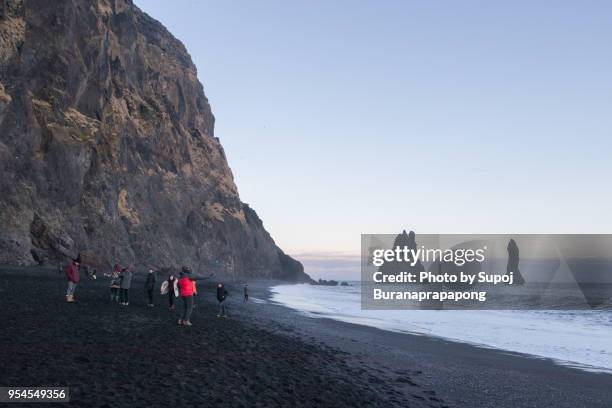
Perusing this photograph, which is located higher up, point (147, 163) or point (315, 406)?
point (147, 163)

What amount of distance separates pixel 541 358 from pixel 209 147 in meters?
105

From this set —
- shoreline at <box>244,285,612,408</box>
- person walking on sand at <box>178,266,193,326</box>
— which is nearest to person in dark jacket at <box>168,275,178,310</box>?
person walking on sand at <box>178,266,193,326</box>

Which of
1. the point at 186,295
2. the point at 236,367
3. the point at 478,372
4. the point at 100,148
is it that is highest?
the point at 100,148

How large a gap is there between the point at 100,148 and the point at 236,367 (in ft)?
192

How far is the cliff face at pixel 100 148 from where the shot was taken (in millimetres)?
46750

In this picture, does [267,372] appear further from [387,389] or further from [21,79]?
[21,79]

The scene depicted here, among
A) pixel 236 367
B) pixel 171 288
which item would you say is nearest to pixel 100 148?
pixel 171 288

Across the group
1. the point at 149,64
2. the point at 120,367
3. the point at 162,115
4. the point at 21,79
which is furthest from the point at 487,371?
the point at 149,64

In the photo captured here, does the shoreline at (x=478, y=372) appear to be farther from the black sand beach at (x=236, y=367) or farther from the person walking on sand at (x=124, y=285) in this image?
the person walking on sand at (x=124, y=285)

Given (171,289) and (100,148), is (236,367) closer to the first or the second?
(171,289)

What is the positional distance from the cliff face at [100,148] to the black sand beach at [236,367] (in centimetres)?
2801

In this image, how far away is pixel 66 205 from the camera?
52.4 metres

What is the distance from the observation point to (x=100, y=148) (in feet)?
209

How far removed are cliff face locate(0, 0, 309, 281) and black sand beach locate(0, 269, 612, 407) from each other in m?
28.0
